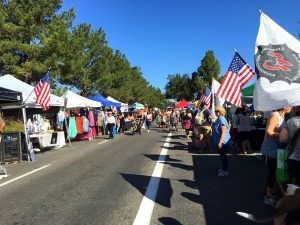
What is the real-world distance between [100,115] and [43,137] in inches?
372

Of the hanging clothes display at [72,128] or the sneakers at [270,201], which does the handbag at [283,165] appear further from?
the hanging clothes display at [72,128]

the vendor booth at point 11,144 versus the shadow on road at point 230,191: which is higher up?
the vendor booth at point 11,144

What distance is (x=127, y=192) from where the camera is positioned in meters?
7.83

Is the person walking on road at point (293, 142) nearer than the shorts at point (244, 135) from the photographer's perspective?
Yes

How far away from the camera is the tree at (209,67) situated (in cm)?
6756

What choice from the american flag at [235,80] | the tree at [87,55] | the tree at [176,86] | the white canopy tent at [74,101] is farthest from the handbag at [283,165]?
the tree at [176,86]

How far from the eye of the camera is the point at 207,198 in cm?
712

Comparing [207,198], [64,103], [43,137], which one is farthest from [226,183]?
[64,103]

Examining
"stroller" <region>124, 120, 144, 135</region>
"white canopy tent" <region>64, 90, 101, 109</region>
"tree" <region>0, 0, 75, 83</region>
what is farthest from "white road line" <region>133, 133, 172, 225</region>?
"tree" <region>0, 0, 75, 83</region>

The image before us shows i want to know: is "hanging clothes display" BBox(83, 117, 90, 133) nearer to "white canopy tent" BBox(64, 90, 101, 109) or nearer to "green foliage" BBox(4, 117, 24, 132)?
"white canopy tent" BBox(64, 90, 101, 109)

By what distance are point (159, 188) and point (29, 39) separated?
905 inches

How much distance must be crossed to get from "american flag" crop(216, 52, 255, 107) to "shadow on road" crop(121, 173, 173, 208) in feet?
9.19

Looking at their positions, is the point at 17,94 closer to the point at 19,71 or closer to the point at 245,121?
the point at 245,121

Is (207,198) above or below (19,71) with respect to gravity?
below
